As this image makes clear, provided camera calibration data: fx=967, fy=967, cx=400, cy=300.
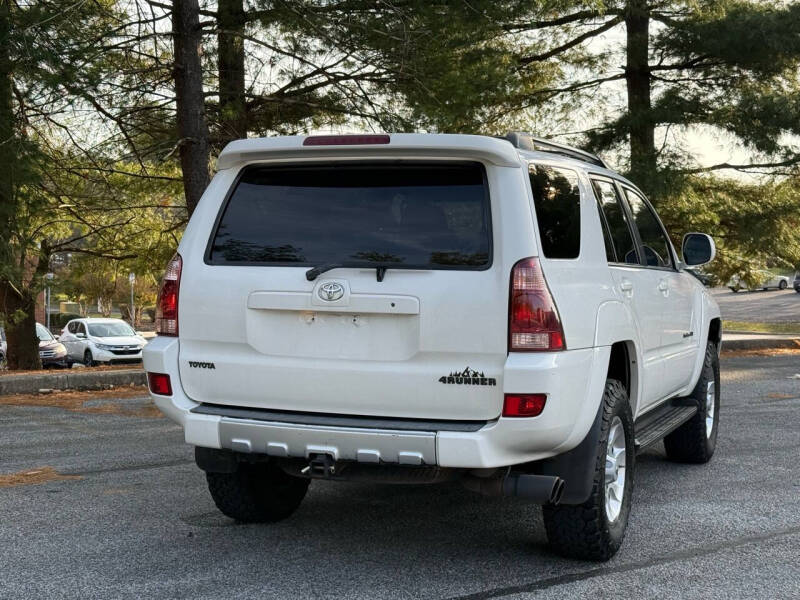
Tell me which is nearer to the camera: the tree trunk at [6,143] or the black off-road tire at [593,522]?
the black off-road tire at [593,522]

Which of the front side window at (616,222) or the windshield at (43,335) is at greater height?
the front side window at (616,222)

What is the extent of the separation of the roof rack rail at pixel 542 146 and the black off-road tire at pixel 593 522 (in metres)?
1.20

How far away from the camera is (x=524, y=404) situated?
395cm

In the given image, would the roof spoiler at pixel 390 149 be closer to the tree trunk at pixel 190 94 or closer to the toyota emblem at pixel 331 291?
the toyota emblem at pixel 331 291

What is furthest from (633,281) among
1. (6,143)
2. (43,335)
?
(43,335)

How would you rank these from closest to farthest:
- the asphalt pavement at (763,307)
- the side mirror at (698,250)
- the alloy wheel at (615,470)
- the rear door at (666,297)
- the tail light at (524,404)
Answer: the tail light at (524,404)
the alloy wheel at (615,470)
the rear door at (666,297)
the side mirror at (698,250)
the asphalt pavement at (763,307)

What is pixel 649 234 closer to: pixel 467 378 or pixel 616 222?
pixel 616 222

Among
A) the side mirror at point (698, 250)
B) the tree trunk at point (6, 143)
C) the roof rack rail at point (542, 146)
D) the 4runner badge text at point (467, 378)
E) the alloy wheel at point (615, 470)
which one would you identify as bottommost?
the alloy wheel at point (615, 470)

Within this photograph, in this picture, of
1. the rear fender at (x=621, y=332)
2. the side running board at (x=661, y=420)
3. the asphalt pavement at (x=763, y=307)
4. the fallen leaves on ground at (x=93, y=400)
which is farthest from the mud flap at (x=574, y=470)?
the asphalt pavement at (x=763, y=307)

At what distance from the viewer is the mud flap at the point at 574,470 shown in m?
4.26

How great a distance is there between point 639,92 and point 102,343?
1912 centimetres

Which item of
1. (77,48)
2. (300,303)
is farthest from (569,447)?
(77,48)

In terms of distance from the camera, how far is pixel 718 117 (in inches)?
640

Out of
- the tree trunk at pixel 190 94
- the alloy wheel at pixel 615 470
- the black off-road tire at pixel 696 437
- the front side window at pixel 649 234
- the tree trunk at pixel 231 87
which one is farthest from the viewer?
the tree trunk at pixel 231 87
